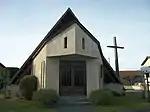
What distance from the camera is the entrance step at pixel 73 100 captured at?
72.4ft

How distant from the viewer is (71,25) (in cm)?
2389

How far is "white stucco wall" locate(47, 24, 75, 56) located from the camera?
77.3 ft

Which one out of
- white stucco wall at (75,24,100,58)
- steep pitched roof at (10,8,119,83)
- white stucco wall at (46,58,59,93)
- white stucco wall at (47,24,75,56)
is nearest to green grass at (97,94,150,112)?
white stucco wall at (75,24,100,58)

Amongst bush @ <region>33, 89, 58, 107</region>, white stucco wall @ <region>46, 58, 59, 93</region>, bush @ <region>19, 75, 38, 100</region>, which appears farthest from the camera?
white stucco wall @ <region>46, 58, 59, 93</region>

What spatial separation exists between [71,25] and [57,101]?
6177mm

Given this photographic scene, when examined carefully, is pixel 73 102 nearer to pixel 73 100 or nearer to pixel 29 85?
pixel 73 100

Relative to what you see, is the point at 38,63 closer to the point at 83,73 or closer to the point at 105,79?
the point at 83,73

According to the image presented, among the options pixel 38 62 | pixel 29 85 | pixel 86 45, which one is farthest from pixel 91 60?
pixel 29 85

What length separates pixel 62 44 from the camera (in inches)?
953

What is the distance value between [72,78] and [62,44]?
117 inches

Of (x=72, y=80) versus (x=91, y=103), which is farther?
(x=72, y=80)

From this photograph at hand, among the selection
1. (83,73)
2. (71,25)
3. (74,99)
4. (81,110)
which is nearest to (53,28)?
(71,25)

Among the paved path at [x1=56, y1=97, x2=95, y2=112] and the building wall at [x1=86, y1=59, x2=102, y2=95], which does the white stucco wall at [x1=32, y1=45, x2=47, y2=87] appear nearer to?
the building wall at [x1=86, y1=59, x2=102, y2=95]

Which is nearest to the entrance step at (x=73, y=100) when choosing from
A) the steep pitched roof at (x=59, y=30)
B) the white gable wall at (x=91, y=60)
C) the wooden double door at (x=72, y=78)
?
the wooden double door at (x=72, y=78)
